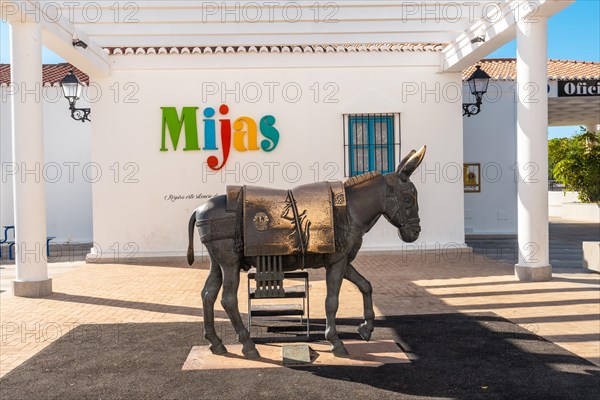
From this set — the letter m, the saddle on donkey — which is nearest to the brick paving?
the saddle on donkey

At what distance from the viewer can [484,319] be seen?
695cm

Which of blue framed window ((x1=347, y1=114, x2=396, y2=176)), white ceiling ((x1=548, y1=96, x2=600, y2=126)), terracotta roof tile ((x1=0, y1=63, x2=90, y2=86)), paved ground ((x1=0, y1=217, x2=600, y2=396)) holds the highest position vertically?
terracotta roof tile ((x1=0, y1=63, x2=90, y2=86))

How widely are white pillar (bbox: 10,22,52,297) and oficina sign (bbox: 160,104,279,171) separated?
385 cm

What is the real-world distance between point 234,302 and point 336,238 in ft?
3.67

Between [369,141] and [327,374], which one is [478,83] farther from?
[327,374]

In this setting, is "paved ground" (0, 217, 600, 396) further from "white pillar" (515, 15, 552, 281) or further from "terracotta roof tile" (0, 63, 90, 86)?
"terracotta roof tile" (0, 63, 90, 86)

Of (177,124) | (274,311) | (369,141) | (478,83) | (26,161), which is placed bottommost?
(274,311)

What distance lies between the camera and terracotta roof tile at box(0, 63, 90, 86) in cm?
1664

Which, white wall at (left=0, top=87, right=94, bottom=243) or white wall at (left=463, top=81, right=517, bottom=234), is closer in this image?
white wall at (left=0, top=87, right=94, bottom=243)

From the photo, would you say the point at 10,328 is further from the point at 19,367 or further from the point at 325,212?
the point at 325,212

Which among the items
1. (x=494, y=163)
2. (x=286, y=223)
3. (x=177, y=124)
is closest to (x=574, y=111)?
(x=494, y=163)

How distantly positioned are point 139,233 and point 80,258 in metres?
2.06

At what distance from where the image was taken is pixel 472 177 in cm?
1720

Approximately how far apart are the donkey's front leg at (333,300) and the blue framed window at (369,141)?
7.72 meters
